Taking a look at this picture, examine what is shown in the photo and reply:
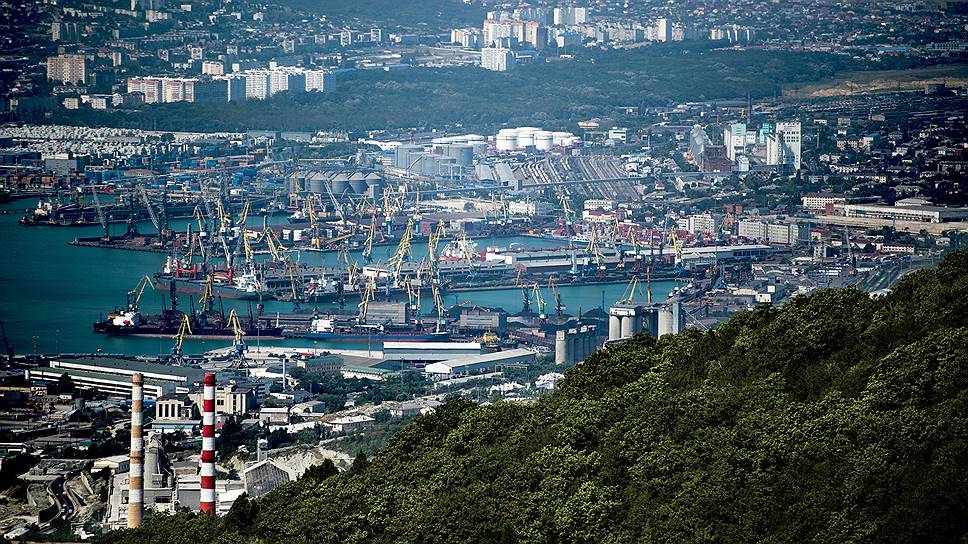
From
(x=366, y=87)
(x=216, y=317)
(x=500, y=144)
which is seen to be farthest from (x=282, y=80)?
(x=216, y=317)

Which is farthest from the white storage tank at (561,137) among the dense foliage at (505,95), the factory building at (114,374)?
the factory building at (114,374)

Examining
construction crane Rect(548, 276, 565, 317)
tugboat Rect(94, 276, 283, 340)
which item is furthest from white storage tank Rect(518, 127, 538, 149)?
tugboat Rect(94, 276, 283, 340)

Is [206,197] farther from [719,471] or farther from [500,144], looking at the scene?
[719,471]

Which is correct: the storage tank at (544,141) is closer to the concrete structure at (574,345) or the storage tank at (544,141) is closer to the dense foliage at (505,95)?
the dense foliage at (505,95)

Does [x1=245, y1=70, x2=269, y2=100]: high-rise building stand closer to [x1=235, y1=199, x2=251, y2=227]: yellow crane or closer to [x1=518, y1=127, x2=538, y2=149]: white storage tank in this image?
[x1=518, y1=127, x2=538, y2=149]: white storage tank

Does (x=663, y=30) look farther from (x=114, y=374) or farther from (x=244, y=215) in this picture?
(x=114, y=374)

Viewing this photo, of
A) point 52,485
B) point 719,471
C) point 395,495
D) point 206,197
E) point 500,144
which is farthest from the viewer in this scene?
point 500,144
